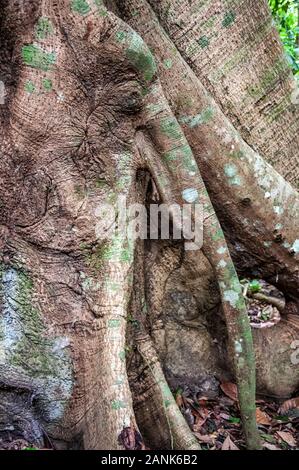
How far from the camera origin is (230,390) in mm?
3102

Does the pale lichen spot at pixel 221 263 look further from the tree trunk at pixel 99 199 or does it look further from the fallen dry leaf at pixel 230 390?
the fallen dry leaf at pixel 230 390

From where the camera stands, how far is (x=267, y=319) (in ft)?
14.5

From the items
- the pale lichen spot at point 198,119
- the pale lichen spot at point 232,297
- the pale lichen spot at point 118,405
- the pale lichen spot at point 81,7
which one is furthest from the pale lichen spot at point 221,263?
the pale lichen spot at point 81,7

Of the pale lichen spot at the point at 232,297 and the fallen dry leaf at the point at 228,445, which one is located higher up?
the pale lichen spot at the point at 232,297

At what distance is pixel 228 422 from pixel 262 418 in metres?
0.21

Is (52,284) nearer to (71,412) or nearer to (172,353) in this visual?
(71,412)

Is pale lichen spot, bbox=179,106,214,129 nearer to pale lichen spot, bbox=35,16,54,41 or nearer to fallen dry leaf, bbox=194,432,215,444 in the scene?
pale lichen spot, bbox=35,16,54,41

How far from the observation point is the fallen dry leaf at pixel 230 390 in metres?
3.08

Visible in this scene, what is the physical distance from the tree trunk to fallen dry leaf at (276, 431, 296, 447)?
31 cm

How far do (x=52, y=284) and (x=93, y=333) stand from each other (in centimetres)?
30

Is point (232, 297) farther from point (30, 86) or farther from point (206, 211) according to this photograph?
point (30, 86)

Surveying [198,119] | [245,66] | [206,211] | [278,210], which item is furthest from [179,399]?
[245,66]

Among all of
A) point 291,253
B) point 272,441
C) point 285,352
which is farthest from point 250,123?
point 272,441

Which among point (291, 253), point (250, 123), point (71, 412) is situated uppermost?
point (250, 123)
